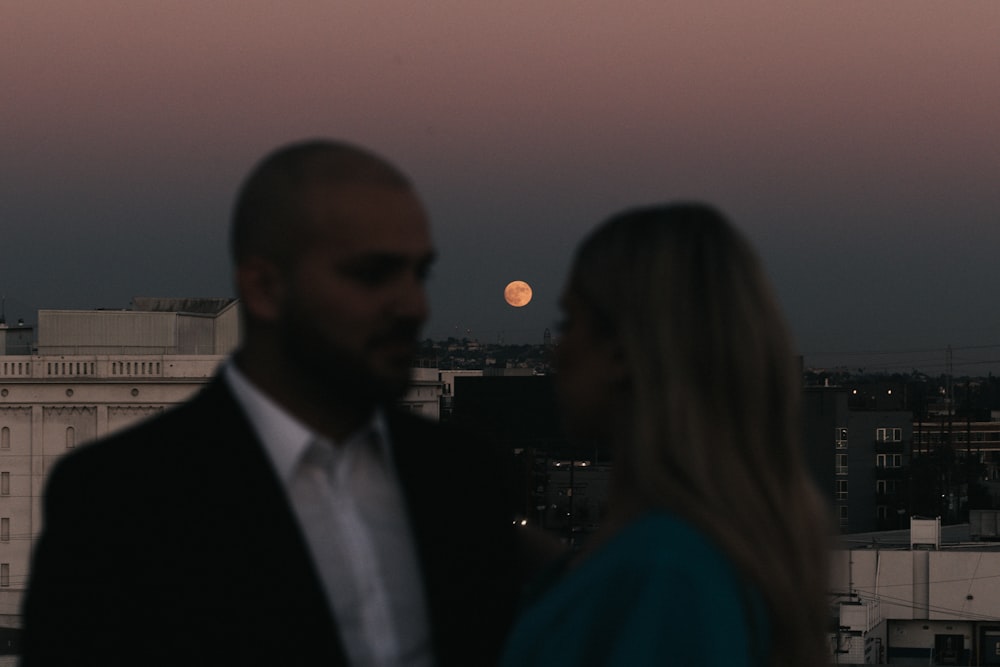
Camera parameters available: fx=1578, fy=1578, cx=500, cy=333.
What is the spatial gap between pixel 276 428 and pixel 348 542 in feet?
0.89

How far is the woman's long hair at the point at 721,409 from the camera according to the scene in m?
2.79

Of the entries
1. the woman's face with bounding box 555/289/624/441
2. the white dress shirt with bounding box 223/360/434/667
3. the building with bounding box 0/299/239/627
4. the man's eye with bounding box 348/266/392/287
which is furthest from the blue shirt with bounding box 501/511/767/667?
Result: the building with bounding box 0/299/239/627

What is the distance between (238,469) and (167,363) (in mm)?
67058

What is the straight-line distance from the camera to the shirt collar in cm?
313

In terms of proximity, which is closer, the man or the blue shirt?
the blue shirt

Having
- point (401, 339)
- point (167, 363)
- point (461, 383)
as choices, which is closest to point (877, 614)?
point (167, 363)

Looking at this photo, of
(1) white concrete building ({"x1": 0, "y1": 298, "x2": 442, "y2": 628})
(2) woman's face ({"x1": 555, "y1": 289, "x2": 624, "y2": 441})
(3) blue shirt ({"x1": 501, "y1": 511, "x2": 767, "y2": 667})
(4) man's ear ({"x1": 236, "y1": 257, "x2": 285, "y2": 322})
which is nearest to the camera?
(3) blue shirt ({"x1": 501, "y1": 511, "x2": 767, "y2": 667})

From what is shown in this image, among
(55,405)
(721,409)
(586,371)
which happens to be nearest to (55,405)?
(55,405)

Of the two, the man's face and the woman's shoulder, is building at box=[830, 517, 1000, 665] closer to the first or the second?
the man's face

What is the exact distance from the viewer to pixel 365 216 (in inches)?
121

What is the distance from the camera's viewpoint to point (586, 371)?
3.04 meters

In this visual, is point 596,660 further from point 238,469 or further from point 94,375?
point 94,375

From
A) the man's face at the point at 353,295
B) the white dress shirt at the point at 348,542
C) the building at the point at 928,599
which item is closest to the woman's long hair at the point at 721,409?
the man's face at the point at 353,295

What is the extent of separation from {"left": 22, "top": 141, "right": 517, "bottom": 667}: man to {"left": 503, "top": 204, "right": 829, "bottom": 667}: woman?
38cm
